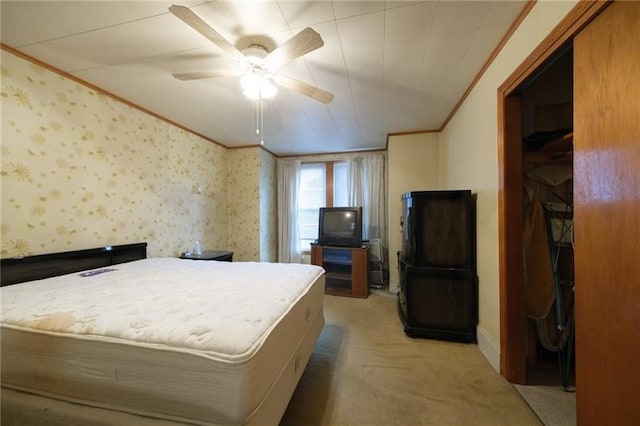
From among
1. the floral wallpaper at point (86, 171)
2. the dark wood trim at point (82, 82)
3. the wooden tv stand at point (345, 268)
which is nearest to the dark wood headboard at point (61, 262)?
the floral wallpaper at point (86, 171)

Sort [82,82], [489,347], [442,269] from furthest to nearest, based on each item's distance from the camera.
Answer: [442,269], [82,82], [489,347]

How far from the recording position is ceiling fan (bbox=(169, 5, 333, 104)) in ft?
4.02

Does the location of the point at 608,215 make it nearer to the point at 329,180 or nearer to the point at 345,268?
the point at 345,268

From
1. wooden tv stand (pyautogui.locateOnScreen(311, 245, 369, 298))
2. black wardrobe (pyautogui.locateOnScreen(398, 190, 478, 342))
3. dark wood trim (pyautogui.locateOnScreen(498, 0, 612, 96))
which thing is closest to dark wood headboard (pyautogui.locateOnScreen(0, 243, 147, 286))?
wooden tv stand (pyautogui.locateOnScreen(311, 245, 369, 298))

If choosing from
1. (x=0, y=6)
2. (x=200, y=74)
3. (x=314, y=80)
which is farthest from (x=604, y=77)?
(x=0, y=6)

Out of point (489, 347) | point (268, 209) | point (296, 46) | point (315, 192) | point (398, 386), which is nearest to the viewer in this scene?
point (296, 46)

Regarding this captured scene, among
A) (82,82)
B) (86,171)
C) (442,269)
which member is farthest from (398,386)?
(82,82)

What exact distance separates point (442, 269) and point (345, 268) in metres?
1.78

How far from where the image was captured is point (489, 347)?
1843 millimetres

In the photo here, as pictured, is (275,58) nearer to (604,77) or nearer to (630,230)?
(604,77)

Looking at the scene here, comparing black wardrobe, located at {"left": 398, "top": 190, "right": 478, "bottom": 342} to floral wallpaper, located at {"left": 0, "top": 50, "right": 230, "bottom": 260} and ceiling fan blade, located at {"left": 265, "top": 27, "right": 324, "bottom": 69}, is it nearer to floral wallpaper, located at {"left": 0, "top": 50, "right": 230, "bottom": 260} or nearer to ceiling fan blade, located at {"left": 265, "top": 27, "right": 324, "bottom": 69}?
ceiling fan blade, located at {"left": 265, "top": 27, "right": 324, "bottom": 69}

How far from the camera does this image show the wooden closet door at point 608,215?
0.76 meters

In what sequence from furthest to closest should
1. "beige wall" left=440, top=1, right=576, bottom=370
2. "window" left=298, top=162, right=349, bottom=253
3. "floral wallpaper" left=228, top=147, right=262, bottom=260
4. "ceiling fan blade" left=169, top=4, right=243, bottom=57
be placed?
"window" left=298, top=162, right=349, bottom=253
"floral wallpaper" left=228, top=147, right=262, bottom=260
"beige wall" left=440, top=1, right=576, bottom=370
"ceiling fan blade" left=169, top=4, right=243, bottom=57

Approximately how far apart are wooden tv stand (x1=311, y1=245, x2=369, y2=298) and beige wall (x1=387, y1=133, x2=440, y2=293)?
1.63 feet
